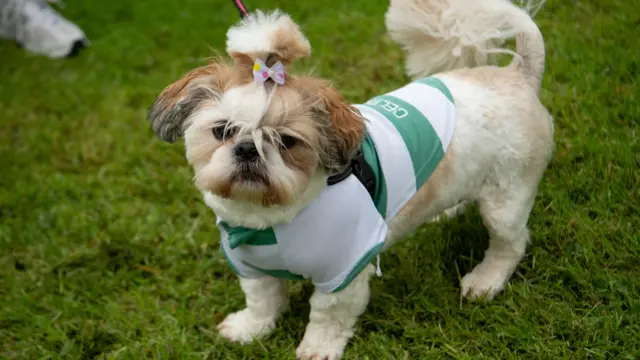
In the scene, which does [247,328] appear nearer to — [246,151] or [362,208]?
[362,208]

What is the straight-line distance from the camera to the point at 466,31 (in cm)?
317

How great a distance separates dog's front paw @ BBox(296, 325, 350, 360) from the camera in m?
3.10

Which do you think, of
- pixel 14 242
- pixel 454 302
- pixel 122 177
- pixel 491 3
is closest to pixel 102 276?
pixel 14 242

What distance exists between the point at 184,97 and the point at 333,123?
58 centimetres

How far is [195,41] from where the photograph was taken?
6395 mm

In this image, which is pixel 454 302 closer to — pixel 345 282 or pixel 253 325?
pixel 345 282

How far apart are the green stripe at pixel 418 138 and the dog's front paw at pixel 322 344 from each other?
0.81 m

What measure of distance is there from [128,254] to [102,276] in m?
0.20

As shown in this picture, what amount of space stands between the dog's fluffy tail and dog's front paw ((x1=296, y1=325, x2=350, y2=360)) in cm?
143

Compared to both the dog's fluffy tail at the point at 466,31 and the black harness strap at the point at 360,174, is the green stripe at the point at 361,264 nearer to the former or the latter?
the black harness strap at the point at 360,174

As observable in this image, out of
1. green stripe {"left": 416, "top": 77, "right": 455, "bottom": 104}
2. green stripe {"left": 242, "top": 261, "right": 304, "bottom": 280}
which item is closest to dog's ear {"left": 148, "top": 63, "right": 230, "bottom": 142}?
green stripe {"left": 242, "top": 261, "right": 304, "bottom": 280}

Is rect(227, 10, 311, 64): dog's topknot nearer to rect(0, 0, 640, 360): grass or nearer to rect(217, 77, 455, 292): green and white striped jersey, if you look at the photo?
rect(217, 77, 455, 292): green and white striped jersey

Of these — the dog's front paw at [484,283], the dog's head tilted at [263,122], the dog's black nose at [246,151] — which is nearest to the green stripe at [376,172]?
the dog's head tilted at [263,122]

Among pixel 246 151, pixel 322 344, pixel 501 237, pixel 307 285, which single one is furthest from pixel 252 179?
pixel 501 237
